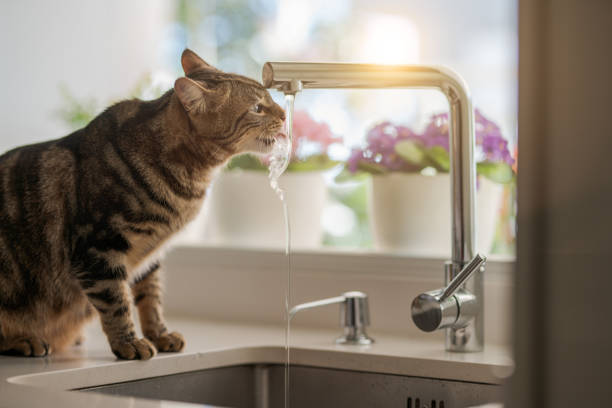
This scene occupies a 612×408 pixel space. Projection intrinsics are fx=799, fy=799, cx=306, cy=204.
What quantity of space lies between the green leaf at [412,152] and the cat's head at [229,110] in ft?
1.02

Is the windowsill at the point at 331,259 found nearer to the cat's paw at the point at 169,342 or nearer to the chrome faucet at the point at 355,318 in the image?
the chrome faucet at the point at 355,318

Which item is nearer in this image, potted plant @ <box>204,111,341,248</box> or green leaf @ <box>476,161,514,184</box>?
green leaf @ <box>476,161,514,184</box>

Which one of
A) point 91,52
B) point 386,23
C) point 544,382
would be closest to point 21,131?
point 91,52

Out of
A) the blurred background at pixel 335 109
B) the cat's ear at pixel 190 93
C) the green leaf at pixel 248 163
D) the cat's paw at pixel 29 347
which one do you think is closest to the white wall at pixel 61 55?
the blurred background at pixel 335 109

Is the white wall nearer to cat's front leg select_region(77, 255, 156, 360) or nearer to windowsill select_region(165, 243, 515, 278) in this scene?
windowsill select_region(165, 243, 515, 278)

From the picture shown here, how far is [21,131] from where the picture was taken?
2.10 metres

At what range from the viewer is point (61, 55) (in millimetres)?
2182

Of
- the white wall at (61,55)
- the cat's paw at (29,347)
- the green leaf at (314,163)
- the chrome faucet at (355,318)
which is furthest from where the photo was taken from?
the white wall at (61,55)

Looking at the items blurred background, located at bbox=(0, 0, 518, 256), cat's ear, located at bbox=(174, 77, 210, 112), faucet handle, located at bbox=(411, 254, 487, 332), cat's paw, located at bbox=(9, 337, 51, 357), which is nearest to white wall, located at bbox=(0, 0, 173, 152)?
blurred background, located at bbox=(0, 0, 518, 256)

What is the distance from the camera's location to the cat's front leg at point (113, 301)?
1.18 m

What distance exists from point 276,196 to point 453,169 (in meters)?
0.59

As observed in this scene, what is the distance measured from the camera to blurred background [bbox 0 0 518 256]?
4.94 feet

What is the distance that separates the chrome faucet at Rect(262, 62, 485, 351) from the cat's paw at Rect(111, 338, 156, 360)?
0.41m

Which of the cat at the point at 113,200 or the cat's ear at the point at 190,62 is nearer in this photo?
the cat at the point at 113,200
